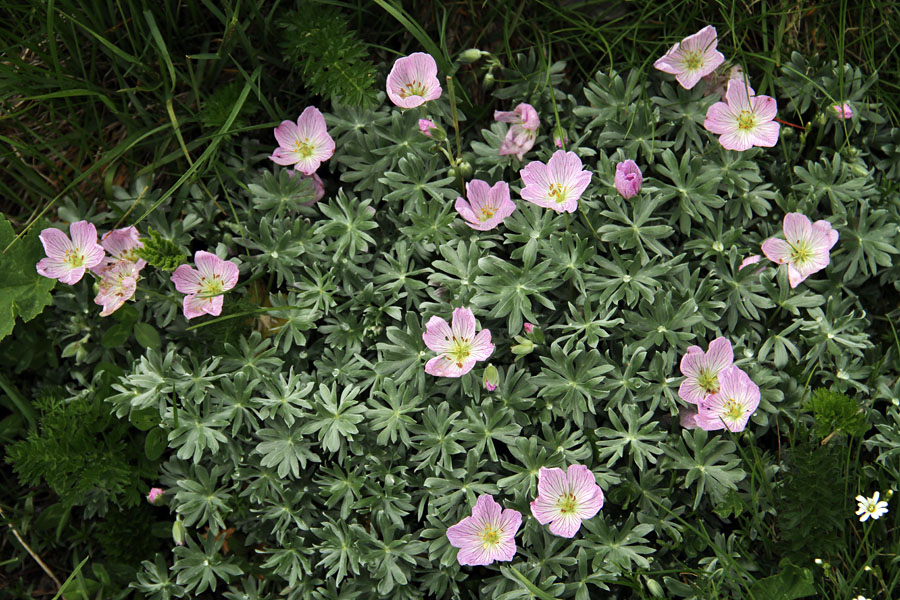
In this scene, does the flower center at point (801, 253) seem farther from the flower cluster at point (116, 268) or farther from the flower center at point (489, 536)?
the flower cluster at point (116, 268)

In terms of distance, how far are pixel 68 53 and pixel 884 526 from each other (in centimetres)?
453

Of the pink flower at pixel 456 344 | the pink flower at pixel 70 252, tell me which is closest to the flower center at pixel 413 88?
the pink flower at pixel 456 344

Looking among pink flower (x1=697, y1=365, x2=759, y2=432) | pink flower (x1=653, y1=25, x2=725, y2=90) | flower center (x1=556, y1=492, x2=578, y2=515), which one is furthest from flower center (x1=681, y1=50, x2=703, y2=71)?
flower center (x1=556, y1=492, x2=578, y2=515)

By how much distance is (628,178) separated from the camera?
351 centimetres

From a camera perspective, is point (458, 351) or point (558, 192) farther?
point (558, 192)

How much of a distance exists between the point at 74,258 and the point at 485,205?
1.94m

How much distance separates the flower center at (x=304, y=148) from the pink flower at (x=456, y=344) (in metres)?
1.05

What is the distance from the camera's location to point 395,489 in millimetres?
3420

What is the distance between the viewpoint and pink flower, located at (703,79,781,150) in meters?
3.62

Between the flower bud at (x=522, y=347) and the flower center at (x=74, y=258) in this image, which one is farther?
the flower center at (x=74, y=258)

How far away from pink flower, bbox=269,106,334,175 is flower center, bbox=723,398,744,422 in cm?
211

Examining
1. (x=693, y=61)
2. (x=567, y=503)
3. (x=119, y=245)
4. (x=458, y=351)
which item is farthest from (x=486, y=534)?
(x=693, y=61)

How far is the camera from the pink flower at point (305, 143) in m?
3.66

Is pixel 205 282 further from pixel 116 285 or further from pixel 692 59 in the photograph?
pixel 692 59
